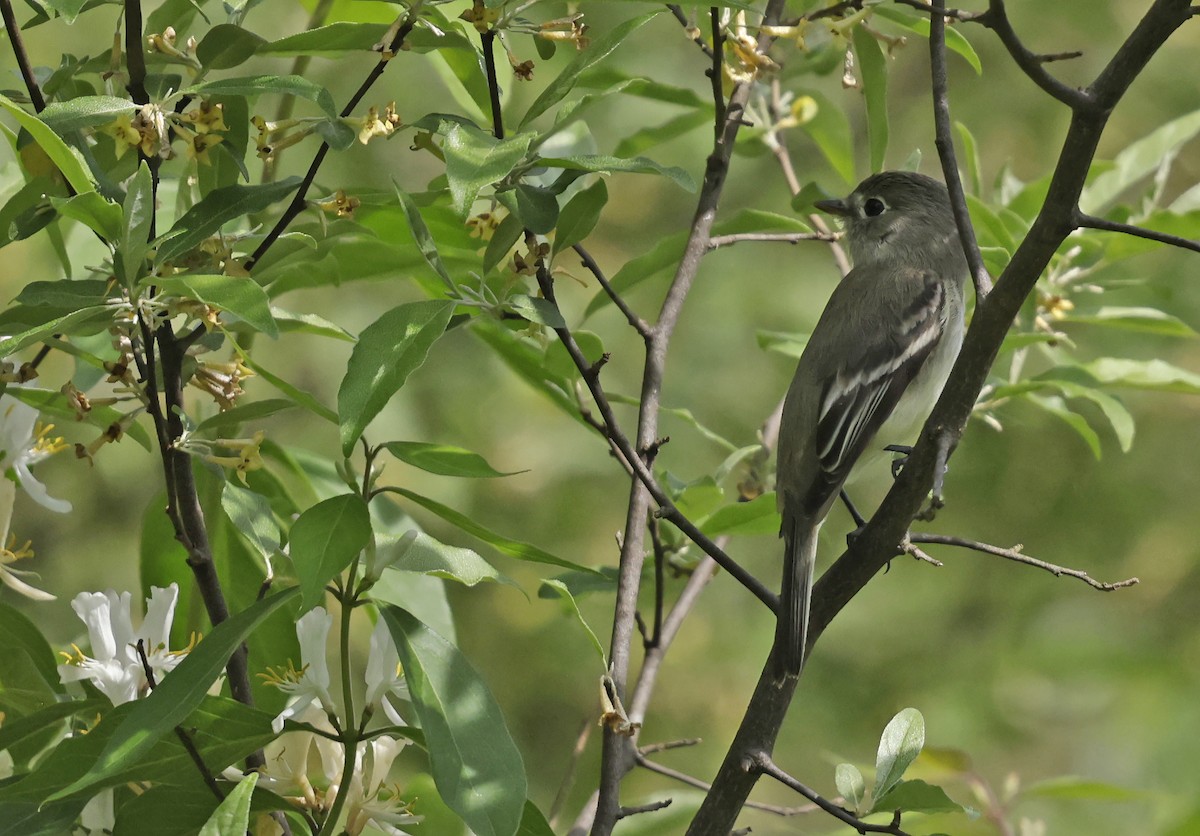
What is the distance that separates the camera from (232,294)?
4.01 feet

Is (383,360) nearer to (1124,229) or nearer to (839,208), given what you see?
(1124,229)

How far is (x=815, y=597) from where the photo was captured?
1.55 m

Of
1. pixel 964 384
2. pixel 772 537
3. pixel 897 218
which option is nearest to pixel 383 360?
pixel 964 384

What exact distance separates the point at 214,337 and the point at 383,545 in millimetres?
315

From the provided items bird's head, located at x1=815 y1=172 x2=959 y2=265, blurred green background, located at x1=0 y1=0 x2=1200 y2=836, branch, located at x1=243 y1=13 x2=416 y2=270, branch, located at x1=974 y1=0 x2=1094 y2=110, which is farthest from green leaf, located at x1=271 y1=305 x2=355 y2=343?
blurred green background, located at x1=0 y1=0 x2=1200 y2=836

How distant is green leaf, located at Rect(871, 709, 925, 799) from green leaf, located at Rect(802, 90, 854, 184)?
1.15 meters

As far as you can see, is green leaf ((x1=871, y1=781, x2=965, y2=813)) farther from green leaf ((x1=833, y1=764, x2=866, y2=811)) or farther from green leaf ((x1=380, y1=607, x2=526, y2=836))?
green leaf ((x1=380, y1=607, x2=526, y2=836))

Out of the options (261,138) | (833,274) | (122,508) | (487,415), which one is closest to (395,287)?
(487,415)

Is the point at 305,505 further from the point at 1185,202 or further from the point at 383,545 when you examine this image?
the point at 1185,202

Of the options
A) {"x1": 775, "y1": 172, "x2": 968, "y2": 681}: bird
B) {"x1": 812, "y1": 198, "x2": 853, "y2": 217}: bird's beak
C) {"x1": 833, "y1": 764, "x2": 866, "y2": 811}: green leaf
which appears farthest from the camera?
{"x1": 812, "y1": 198, "x2": 853, "y2": 217}: bird's beak

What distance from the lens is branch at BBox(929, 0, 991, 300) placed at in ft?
5.00

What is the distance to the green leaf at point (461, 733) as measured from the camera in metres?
1.28

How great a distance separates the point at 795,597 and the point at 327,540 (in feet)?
2.78

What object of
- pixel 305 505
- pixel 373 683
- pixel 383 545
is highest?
pixel 383 545
